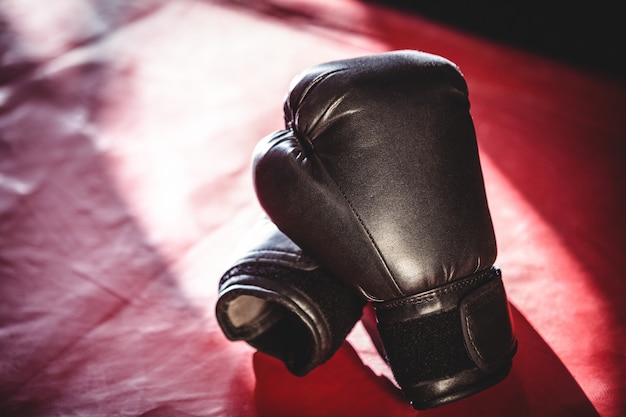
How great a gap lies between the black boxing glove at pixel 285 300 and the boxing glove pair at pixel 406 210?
0.20 ft

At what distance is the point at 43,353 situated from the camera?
135 centimetres

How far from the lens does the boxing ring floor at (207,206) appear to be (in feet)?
4.02

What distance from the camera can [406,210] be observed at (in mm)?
1010

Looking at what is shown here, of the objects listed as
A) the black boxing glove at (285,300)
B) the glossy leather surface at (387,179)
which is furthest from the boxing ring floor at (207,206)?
the glossy leather surface at (387,179)

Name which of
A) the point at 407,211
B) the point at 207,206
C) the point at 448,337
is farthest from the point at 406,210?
the point at 207,206

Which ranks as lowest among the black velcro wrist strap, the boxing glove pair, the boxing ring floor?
the boxing ring floor

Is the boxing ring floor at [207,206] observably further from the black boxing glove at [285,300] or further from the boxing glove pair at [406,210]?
the boxing glove pair at [406,210]

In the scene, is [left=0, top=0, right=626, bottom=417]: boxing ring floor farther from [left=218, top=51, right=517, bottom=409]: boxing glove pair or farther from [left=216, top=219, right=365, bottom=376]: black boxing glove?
[left=218, top=51, right=517, bottom=409]: boxing glove pair

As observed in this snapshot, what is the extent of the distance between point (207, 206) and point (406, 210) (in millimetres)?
845

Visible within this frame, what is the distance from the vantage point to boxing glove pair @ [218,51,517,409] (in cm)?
101

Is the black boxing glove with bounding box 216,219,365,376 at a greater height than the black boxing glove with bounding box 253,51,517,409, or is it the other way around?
the black boxing glove with bounding box 253,51,517,409

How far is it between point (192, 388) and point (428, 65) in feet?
2.78

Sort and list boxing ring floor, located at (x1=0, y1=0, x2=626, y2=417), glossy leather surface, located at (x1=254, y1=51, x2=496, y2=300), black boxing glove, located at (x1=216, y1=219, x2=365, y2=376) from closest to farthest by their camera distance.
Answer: glossy leather surface, located at (x1=254, y1=51, x2=496, y2=300), black boxing glove, located at (x1=216, y1=219, x2=365, y2=376), boxing ring floor, located at (x1=0, y1=0, x2=626, y2=417)

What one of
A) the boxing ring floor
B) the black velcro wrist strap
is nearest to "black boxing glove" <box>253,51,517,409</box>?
the black velcro wrist strap
